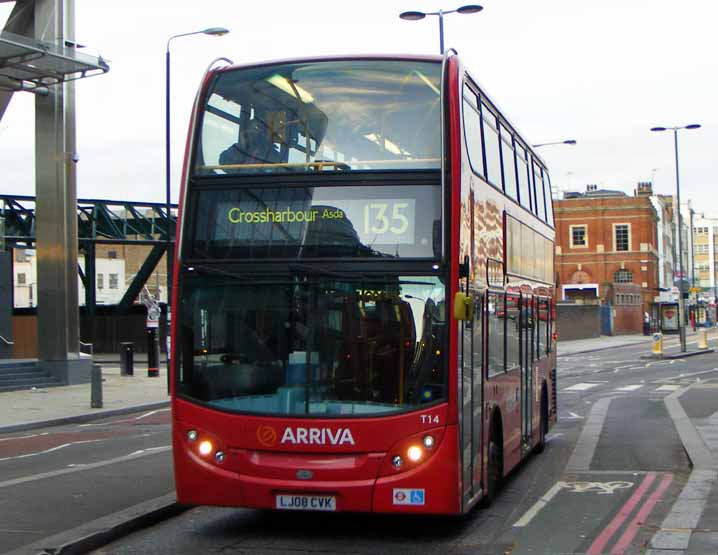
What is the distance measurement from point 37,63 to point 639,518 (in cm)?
2399

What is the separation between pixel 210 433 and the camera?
895 centimetres

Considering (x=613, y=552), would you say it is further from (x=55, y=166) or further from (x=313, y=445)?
(x=55, y=166)

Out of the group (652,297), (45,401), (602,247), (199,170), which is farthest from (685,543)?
(652,297)

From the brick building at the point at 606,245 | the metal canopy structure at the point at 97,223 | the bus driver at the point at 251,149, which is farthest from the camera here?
the brick building at the point at 606,245

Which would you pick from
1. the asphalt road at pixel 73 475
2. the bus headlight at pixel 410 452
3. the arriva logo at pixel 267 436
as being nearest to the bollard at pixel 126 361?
the asphalt road at pixel 73 475

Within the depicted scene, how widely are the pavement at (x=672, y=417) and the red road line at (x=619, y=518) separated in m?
0.42

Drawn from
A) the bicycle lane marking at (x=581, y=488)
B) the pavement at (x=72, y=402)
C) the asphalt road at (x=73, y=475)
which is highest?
the asphalt road at (x=73, y=475)

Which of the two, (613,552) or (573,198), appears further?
(573,198)

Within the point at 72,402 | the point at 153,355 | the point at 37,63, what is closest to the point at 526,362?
the point at 72,402

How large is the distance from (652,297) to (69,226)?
74.7m

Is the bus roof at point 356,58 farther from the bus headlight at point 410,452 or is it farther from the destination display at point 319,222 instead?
the bus headlight at point 410,452

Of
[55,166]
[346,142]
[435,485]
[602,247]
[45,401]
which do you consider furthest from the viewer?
[602,247]

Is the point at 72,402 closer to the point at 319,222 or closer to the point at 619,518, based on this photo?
the point at 619,518

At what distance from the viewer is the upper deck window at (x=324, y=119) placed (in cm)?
908
